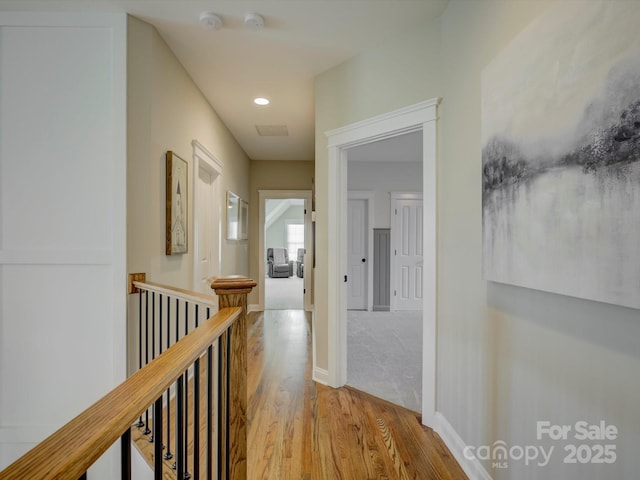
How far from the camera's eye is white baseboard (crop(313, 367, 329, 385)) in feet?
9.18

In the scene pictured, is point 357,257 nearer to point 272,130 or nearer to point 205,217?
point 272,130

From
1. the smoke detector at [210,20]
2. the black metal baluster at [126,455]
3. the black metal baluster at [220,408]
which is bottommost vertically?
the black metal baluster at [220,408]

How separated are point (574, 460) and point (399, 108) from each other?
6.84 ft

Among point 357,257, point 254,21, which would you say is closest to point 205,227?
point 254,21

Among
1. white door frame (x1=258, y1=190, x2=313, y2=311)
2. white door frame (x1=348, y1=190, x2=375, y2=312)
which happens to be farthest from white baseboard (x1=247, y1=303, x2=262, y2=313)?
white door frame (x1=348, y1=190, x2=375, y2=312)

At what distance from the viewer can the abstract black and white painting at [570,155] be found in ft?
2.78

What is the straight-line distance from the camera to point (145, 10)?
211 cm

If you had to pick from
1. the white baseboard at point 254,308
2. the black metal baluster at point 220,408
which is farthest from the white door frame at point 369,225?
the black metal baluster at point 220,408

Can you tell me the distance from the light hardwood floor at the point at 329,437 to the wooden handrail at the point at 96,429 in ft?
3.84

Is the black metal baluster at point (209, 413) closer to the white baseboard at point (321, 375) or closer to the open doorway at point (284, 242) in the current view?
the white baseboard at point (321, 375)

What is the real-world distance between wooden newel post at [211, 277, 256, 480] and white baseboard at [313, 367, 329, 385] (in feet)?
4.91

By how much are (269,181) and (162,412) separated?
542 centimetres

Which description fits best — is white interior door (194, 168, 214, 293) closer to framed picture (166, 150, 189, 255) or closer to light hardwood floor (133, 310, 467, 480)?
framed picture (166, 150, 189, 255)

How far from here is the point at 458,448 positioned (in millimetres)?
1821
